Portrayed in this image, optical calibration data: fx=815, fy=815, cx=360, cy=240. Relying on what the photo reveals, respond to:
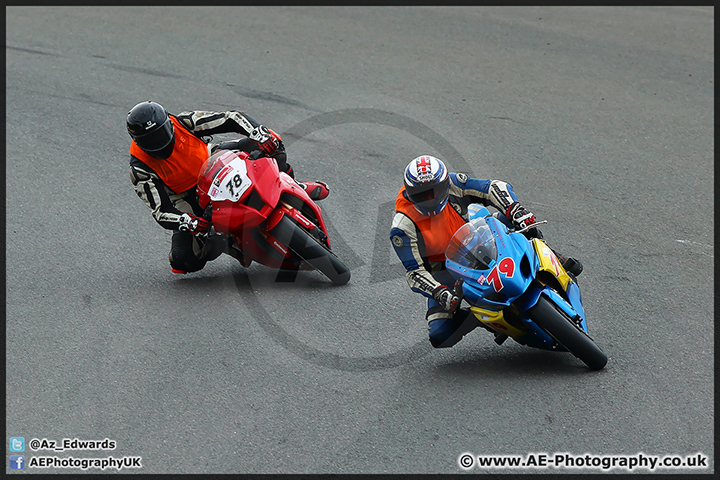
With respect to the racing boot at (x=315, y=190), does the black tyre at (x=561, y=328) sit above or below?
above

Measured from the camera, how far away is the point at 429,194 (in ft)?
18.7

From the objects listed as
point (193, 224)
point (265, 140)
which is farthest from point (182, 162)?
point (265, 140)

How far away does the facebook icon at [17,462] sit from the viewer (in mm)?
4805

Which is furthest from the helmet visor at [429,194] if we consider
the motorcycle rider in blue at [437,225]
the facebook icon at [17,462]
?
the facebook icon at [17,462]

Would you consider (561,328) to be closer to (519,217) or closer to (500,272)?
(500,272)

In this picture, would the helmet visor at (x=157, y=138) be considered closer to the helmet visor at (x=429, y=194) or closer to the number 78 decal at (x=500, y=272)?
the helmet visor at (x=429, y=194)

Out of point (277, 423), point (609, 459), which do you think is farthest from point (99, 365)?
point (609, 459)

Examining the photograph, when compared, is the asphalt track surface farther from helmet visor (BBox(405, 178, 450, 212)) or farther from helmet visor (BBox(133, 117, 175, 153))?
helmet visor (BBox(133, 117, 175, 153))

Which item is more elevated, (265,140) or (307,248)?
(265,140)

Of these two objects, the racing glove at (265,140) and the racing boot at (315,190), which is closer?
the racing glove at (265,140)

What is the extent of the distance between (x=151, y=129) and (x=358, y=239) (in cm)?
220

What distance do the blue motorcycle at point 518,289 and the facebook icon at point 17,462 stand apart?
2.89 m

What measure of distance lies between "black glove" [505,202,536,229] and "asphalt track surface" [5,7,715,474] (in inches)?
35.4

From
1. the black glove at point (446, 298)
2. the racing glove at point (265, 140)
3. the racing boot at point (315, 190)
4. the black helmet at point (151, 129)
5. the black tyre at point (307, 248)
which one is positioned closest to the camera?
the black glove at point (446, 298)
